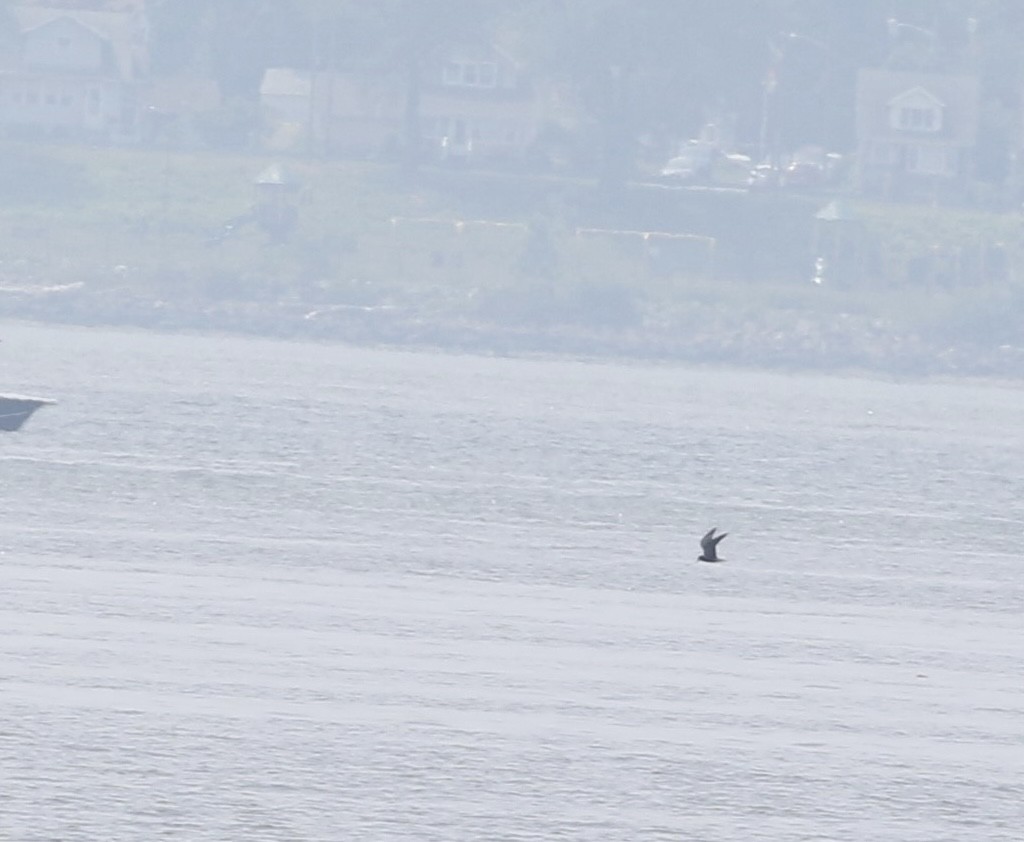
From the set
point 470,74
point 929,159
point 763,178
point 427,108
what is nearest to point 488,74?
point 470,74

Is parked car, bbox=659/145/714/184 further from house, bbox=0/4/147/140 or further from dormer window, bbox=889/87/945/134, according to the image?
house, bbox=0/4/147/140

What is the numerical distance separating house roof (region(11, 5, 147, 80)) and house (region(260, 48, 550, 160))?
362 inches

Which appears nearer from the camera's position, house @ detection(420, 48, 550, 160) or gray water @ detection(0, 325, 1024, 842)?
gray water @ detection(0, 325, 1024, 842)

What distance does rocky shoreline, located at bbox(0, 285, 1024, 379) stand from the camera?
13125 centimetres

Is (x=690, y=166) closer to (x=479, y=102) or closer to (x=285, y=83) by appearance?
(x=479, y=102)

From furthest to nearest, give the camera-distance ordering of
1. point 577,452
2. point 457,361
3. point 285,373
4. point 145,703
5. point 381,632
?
point 457,361 → point 285,373 → point 577,452 → point 381,632 → point 145,703

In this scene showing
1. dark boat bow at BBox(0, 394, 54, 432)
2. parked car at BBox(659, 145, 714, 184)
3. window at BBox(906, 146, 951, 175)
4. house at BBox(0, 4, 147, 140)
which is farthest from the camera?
window at BBox(906, 146, 951, 175)

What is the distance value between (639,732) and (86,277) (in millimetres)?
100071

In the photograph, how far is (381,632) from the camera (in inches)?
1565

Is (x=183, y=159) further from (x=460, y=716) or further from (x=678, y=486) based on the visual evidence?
(x=460, y=716)

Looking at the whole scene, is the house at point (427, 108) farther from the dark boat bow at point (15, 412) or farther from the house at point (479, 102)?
the dark boat bow at point (15, 412)

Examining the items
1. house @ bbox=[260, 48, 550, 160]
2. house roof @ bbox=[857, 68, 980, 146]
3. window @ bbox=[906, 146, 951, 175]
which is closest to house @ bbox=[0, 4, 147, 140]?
house @ bbox=[260, 48, 550, 160]

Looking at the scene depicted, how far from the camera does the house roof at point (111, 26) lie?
15762 centimetres

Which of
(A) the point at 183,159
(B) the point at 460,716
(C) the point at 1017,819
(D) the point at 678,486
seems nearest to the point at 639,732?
(B) the point at 460,716
